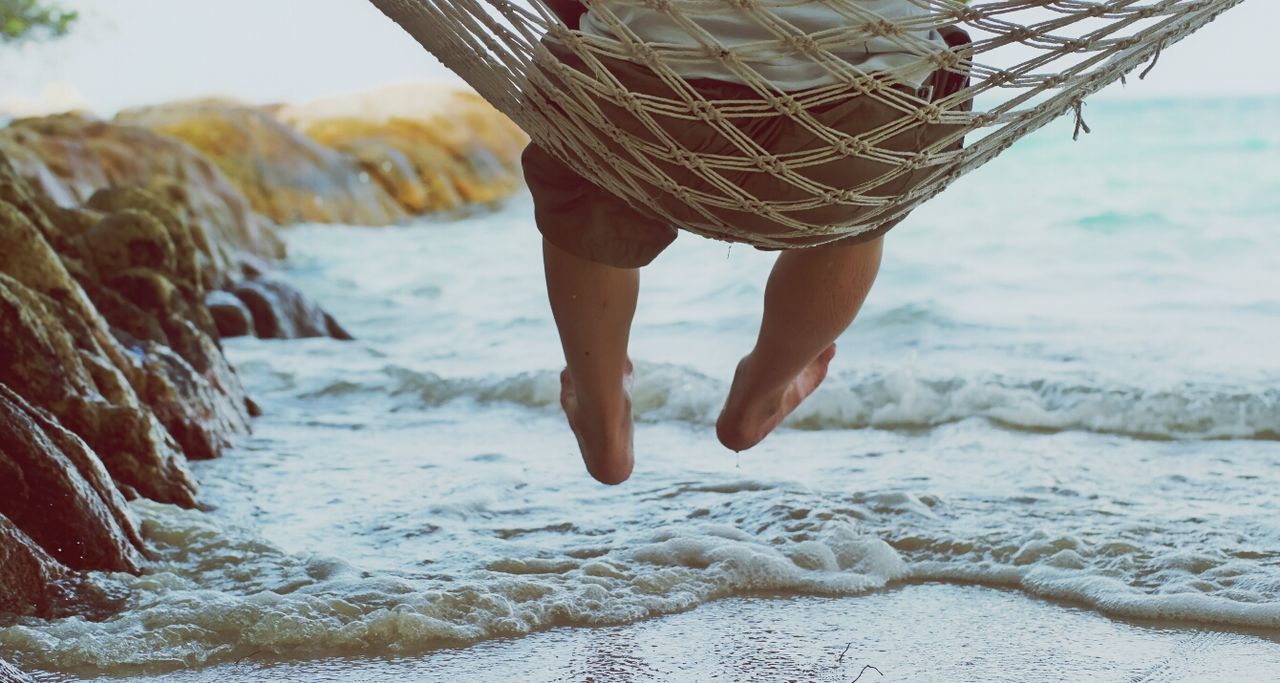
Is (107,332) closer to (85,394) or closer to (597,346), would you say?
(85,394)

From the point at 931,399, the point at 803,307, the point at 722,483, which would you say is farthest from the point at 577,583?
the point at 931,399

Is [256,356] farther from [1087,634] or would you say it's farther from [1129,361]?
[1087,634]

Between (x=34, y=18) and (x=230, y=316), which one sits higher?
(x=34, y=18)

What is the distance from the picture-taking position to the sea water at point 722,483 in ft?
6.63

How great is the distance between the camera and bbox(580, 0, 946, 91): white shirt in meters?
1.38

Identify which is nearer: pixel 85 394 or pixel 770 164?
pixel 770 164

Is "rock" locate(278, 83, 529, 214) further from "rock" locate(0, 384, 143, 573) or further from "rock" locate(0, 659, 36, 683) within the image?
"rock" locate(0, 659, 36, 683)

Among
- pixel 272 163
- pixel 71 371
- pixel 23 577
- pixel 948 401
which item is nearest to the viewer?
pixel 23 577

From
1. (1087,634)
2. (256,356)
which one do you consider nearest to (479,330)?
(256,356)

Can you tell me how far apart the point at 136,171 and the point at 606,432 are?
20.4ft

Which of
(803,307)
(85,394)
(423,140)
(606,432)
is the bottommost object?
(85,394)

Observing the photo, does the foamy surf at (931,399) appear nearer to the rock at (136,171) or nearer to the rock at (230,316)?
the rock at (230,316)

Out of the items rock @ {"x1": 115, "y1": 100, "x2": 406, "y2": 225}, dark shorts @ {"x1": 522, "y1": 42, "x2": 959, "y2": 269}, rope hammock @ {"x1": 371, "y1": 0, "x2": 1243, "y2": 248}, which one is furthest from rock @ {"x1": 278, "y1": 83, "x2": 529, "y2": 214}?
rope hammock @ {"x1": 371, "y1": 0, "x2": 1243, "y2": 248}

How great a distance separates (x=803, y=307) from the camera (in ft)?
6.01
